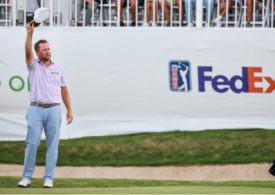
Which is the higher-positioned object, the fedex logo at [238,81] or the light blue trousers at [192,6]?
the light blue trousers at [192,6]

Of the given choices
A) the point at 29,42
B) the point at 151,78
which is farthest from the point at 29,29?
the point at 151,78

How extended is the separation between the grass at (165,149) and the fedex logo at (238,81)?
644mm

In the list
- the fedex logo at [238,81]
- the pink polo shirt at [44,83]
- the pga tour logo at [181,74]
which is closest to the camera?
the pink polo shirt at [44,83]

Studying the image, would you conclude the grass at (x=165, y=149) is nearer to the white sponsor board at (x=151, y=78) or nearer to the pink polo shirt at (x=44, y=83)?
the white sponsor board at (x=151, y=78)

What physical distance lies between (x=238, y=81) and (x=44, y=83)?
4.42 metres

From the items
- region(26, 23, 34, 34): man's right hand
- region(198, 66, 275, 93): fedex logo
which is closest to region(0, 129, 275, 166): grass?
region(198, 66, 275, 93): fedex logo

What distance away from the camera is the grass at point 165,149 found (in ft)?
38.0

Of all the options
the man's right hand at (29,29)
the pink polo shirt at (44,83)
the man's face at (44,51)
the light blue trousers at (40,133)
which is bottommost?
the light blue trousers at (40,133)

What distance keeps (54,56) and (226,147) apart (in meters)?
3.06

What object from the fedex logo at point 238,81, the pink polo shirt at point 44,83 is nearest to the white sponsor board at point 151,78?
the fedex logo at point 238,81

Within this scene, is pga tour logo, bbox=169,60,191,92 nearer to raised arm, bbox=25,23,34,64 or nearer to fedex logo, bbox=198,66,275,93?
fedex logo, bbox=198,66,275,93

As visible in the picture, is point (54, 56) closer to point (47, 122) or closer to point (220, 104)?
point (220, 104)

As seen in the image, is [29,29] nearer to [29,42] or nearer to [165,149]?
[29,42]

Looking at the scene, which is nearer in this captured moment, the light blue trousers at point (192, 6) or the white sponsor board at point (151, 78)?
the white sponsor board at point (151, 78)
